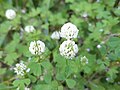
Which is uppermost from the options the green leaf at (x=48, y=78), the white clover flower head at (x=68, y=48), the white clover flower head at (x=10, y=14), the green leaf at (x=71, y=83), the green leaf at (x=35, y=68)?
the white clover flower head at (x=10, y=14)

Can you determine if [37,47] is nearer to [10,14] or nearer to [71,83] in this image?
[71,83]

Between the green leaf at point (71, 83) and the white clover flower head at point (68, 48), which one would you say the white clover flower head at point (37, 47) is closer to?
the white clover flower head at point (68, 48)

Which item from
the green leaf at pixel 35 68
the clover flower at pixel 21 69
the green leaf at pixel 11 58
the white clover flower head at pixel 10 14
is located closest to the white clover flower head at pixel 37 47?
the green leaf at pixel 35 68

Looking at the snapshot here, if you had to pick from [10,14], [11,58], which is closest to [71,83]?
[11,58]

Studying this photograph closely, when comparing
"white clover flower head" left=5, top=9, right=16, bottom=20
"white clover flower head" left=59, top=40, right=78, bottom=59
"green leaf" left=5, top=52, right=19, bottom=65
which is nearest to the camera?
"white clover flower head" left=59, top=40, right=78, bottom=59

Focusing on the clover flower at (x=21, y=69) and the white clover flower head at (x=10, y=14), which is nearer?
the clover flower at (x=21, y=69)

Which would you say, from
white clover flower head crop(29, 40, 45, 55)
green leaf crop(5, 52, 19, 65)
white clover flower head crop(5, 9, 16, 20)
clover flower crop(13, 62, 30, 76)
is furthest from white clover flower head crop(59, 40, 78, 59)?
white clover flower head crop(5, 9, 16, 20)

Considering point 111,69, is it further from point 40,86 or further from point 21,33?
point 21,33

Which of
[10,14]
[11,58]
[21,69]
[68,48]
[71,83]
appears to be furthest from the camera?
[10,14]

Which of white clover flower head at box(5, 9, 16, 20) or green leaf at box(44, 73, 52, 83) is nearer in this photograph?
green leaf at box(44, 73, 52, 83)

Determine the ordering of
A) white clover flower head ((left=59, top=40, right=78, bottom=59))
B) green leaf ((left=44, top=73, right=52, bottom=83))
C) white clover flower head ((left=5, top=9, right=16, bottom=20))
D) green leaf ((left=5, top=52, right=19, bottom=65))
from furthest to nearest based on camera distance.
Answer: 1. white clover flower head ((left=5, top=9, right=16, bottom=20))
2. green leaf ((left=5, top=52, right=19, bottom=65))
3. green leaf ((left=44, top=73, right=52, bottom=83))
4. white clover flower head ((left=59, top=40, right=78, bottom=59))

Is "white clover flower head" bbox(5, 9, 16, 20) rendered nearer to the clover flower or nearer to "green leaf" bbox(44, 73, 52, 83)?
the clover flower
